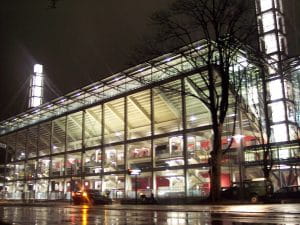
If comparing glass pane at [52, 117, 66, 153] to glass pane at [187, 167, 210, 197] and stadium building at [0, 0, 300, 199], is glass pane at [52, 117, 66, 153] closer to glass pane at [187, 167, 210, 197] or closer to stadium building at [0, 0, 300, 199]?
stadium building at [0, 0, 300, 199]

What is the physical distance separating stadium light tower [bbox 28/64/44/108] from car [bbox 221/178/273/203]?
9851 centimetres

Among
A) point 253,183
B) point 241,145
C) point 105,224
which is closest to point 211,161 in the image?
point 253,183

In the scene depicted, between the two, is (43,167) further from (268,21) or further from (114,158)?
(268,21)

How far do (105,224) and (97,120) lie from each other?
195ft

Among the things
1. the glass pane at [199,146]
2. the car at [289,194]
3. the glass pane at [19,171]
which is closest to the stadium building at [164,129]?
the glass pane at [199,146]

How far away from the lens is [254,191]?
126ft

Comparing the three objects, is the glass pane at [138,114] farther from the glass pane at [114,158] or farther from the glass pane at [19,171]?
the glass pane at [19,171]

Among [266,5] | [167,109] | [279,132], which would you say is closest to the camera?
[167,109]

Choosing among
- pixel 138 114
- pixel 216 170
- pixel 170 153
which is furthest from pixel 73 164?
pixel 216 170

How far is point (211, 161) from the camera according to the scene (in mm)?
29594

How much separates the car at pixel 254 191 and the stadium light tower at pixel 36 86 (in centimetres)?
9851

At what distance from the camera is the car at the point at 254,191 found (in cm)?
3727

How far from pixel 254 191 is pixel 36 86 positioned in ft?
343

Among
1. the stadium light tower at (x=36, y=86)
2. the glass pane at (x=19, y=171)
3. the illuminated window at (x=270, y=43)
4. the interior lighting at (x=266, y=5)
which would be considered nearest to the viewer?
the illuminated window at (x=270, y=43)
